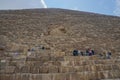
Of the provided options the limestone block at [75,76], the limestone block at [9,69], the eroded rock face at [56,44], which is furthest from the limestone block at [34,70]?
the limestone block at [75,76]

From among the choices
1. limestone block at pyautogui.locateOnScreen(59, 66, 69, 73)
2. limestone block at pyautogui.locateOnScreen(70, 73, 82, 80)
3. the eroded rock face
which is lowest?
limestone block at pyautogui.locateOnScreen(70, 73, 82, 80)

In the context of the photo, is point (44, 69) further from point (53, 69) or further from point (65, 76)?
point (65, 76)

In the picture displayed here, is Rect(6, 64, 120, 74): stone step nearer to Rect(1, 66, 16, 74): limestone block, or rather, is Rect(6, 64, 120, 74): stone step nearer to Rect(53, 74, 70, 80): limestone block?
Rect(1, 66, 16, 74): limestone block

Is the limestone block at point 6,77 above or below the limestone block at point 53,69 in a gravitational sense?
below

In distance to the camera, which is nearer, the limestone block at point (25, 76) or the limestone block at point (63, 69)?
the limestone block at point (25, 76)

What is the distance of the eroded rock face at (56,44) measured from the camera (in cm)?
340

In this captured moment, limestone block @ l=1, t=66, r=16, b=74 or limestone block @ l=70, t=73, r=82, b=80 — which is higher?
limestone block @ l=1, t=66, r=16, b=74

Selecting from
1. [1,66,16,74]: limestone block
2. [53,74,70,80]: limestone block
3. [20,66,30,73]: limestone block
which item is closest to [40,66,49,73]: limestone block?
[20,66,30,73]: limestone block

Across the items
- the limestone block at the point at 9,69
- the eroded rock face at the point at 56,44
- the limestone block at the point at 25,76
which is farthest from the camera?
the limestone block at the point at 9,69

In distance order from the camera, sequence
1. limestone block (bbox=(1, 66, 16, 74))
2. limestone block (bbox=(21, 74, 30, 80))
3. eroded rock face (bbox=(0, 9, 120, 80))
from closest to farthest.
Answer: limestone block (bbox=(21, 74, 30, 80)), eroded rock face (bbox=(0, 9, 120, 80)), limestone block (bbox=(1, 66, 16, 74))

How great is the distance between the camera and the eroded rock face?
340 centimetres

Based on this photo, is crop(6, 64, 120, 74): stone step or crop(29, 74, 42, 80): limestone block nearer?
crop(29, 74, 42, 80): limestone block

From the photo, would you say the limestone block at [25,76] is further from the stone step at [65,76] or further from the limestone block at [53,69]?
the limestone block at [53,69]

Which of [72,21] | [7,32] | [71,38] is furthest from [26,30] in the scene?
[72,21]
